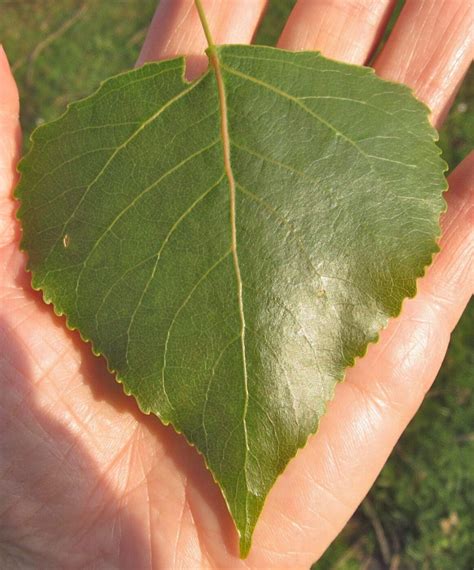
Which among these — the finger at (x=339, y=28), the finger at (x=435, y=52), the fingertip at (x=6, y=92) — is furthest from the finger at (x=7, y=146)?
the finger at (x=435, y=52)

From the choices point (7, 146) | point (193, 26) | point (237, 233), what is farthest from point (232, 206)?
point (193, 26)

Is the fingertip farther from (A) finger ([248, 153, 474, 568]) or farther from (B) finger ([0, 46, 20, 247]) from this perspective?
(A) finger ([248, 153, 474, 568])

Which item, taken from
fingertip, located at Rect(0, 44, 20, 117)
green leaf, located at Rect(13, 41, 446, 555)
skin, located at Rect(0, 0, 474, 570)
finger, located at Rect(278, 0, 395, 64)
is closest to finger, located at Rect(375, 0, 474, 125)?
finger, located at Rect(278, 0, 395, 64)

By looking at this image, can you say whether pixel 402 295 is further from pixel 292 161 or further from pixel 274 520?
pixel 274 520

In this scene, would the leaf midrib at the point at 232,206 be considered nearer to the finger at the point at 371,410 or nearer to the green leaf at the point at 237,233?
the green leaf at the point at 237,233

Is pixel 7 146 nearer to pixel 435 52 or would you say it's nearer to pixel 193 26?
pixel 193 26
